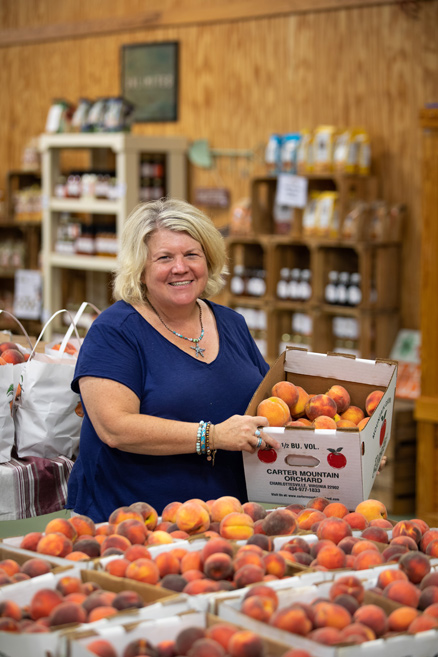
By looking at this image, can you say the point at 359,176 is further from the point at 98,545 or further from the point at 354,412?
the point at 98,545

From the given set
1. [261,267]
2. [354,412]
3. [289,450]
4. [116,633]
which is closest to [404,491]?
[261,267]

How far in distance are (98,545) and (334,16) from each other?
4.53 meters

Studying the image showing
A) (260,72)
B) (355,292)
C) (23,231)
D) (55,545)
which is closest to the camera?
(55,545)

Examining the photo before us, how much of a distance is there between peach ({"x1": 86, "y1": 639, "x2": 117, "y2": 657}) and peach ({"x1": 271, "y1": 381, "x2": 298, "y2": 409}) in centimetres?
112

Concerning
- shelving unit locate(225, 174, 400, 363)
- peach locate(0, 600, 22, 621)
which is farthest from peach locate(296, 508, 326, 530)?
shelving unit locate(225, 174, 400, 363)

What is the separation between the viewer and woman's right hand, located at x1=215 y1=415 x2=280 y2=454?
2.11 metres

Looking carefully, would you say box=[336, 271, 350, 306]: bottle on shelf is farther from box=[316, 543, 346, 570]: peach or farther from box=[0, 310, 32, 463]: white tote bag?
box=[316, 543, 346, 570]: peach

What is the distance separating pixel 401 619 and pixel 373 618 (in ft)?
0.19

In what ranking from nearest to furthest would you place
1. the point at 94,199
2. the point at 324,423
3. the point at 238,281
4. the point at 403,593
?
1. the point at 403,593
2. the point at 324,423
3. the point at 238,281
4. the point at 94,199

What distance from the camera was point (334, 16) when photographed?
5.46 metres

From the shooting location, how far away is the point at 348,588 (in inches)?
Result: 59.4

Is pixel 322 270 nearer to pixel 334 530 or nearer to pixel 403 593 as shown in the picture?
pixel 334 530

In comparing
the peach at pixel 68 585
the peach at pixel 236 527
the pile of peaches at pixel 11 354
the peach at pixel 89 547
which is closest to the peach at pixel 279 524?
the peach at pixel 236 527

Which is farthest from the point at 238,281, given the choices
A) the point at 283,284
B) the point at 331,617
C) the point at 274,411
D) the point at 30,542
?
the point at 331,617
